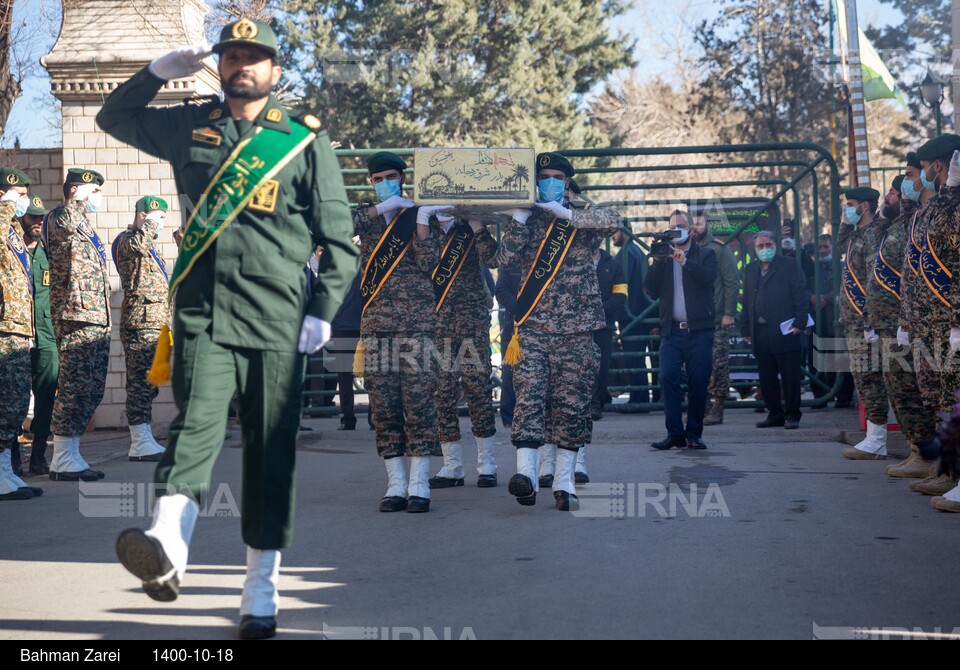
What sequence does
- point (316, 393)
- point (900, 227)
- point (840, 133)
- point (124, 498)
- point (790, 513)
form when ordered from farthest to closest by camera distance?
point (840, 133) → point (316, 393) → point (900, 227) → point (124, 498) → point (790, 513)

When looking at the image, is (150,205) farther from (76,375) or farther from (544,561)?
(544,561)

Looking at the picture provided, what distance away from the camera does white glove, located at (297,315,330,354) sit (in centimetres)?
457

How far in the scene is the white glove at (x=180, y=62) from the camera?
15.5 ft

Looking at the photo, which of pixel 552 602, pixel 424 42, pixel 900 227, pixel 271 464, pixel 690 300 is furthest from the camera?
pixel 424 42

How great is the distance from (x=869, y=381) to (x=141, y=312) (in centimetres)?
602

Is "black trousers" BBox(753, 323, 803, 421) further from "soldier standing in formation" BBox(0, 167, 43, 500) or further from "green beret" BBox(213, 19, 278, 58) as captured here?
"green beret" BBox(213, 19, 278, 58)

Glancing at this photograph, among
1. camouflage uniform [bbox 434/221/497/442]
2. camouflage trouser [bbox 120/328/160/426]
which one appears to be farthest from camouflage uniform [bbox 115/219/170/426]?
camouflage uniform [bbox 434/221/497/442]

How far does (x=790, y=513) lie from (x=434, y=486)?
103 inches

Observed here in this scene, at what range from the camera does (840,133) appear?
93.8ft

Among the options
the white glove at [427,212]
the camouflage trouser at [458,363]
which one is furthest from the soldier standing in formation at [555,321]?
the camouflage trouser at [458,363]

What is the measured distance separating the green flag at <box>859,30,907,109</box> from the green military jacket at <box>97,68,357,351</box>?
45.2ft

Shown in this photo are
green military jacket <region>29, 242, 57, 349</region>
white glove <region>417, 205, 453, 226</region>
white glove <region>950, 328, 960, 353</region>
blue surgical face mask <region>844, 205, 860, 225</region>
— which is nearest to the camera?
white glove <region>950, 328, 960, 353</region>
